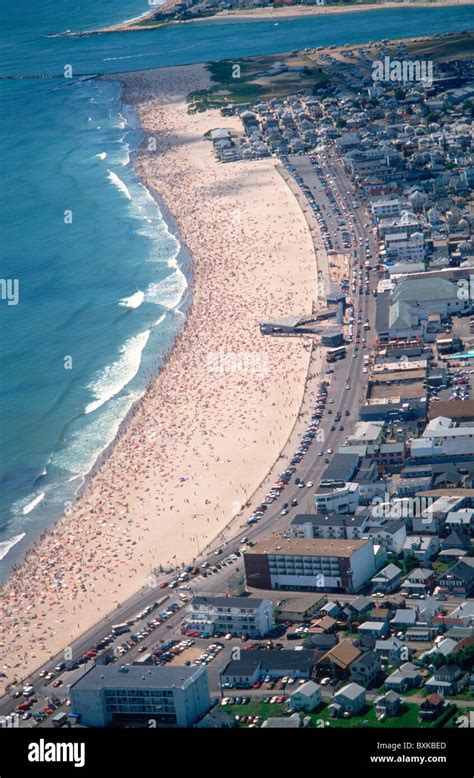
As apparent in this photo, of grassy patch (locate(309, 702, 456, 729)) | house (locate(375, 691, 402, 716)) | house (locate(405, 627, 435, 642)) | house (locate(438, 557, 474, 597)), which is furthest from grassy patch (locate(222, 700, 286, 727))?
house (locate(438, 557, 474, 597))

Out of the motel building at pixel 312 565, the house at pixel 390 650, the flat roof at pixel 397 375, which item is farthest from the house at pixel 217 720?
the flat roof at pixel 397 375

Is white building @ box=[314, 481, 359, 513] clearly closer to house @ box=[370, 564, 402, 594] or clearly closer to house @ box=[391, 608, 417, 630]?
house @ box=[370, 564, 402, 594]

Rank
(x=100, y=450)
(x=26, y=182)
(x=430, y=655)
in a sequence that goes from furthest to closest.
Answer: (x=26, y=182) → (x=100, y=450) → (x=430, y=655)

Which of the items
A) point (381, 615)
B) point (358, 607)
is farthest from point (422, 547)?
point (381, 615)

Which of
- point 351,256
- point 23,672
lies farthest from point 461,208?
point 23,672

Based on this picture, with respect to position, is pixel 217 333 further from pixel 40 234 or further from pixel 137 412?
pixel 40 234

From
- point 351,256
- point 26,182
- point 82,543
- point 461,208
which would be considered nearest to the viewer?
point 82,543

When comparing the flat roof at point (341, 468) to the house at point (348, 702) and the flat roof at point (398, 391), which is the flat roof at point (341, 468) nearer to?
the flat roof at point (398, 391)
